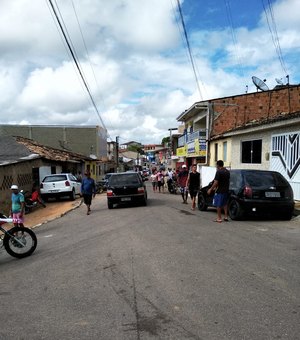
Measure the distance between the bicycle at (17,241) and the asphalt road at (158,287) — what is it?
0.59 feet

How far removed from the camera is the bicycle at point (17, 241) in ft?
25.7

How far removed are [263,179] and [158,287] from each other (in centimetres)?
692

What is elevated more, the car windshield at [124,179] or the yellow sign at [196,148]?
the yellow sign at [196,148]

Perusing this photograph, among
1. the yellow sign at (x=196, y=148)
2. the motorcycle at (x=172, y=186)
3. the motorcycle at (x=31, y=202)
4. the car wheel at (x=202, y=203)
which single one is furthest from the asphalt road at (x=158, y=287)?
the yellow sign at (x=196, y=148)

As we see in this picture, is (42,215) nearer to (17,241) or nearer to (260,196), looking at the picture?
(17,241)

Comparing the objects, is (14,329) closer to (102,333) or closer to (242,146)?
(102,333)

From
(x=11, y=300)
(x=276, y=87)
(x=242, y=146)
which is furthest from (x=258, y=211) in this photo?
(x=276, y=87)

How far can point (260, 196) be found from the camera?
11.0 meters

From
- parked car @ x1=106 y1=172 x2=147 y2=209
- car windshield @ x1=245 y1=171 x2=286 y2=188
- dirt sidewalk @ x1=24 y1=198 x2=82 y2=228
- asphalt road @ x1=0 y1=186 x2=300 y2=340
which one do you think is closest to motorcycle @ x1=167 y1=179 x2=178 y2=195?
dirt sidewalk @ x1=24 y1=198 x2=82 y2=228

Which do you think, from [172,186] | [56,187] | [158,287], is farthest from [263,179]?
[172,186]

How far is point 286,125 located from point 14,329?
13631mm

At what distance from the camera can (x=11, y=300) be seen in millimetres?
5098

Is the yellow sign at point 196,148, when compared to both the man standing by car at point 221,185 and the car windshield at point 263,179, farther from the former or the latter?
the man standing by car at point 221,185

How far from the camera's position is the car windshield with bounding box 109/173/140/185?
17.8 metres
